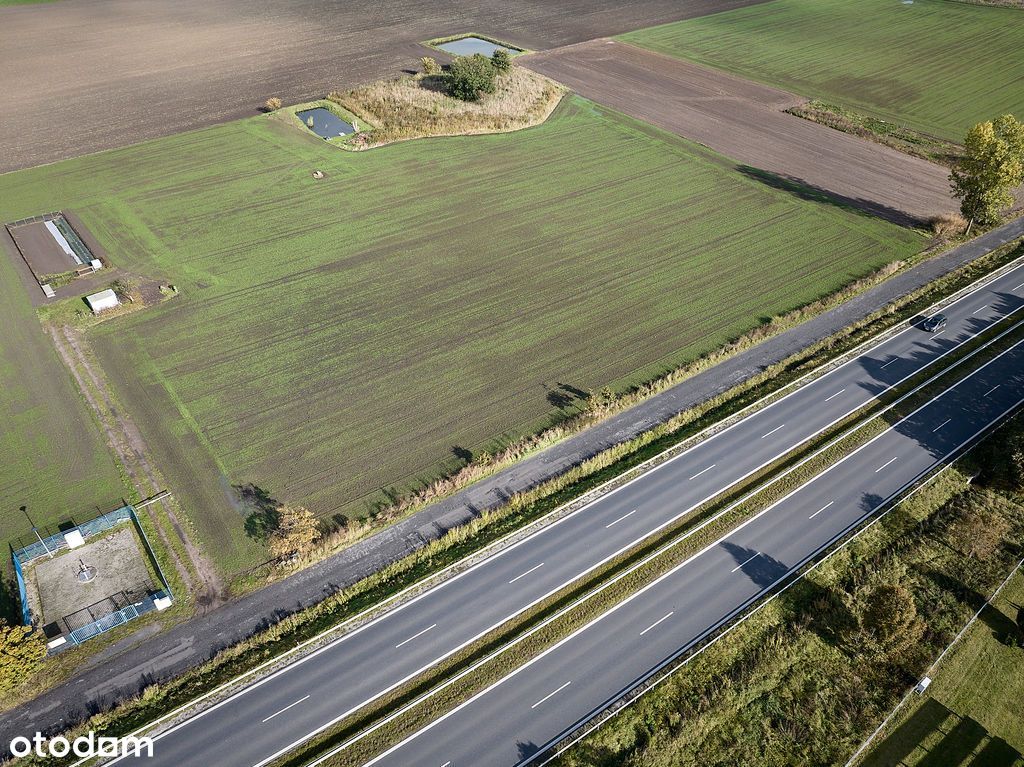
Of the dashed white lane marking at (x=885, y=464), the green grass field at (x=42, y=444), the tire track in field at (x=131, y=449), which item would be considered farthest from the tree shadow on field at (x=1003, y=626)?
the green grass field at (x=42, y=444)

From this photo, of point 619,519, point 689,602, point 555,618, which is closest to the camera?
point 555,618

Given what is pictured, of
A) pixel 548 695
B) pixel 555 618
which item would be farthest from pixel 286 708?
pixel 555 618

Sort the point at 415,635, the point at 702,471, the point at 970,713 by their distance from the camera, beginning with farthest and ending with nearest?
the point at 702,471
the point at 415,635
the point at 970,713

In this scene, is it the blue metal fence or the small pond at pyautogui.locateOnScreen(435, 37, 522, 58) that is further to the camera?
the small pond at pyautogui.locateOnScreen(435, 37, 522, 58)

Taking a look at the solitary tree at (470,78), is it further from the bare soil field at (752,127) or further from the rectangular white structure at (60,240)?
the rectangular white structure at (60,240)

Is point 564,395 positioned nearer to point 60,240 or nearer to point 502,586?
point 502,586

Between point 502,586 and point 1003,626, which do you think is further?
point 502,586

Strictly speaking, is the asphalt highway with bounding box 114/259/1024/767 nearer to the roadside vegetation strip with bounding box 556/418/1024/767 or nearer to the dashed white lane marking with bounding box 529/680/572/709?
the dashed white lane marking with bounding box 529/680/572/709

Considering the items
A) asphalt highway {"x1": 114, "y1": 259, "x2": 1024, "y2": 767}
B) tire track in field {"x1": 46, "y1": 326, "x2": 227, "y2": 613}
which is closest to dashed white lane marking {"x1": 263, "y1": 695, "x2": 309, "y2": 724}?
asphalt highway {"x1": 114, "y1": 259, "x2": 1024, "y2": 767}
